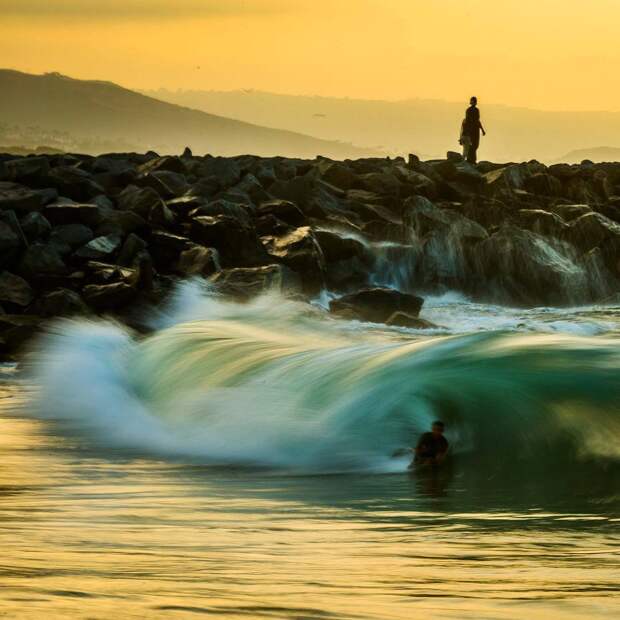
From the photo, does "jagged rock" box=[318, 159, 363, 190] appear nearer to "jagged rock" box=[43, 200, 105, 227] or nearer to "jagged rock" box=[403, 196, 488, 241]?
"jagged rock" box=[403, 196, 488, 241]

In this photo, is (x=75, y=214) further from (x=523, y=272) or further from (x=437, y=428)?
(x=437, y=428)

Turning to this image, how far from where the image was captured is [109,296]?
1944cm

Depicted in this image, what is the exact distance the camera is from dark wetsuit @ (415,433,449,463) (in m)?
10.3

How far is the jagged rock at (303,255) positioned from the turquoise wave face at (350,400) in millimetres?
5442

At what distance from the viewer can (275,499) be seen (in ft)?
29.7

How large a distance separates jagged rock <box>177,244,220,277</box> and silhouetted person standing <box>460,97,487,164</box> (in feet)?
51.5

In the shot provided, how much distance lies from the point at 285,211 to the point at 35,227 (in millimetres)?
5189

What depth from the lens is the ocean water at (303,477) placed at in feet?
19.1

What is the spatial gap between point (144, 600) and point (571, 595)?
1.77 metres

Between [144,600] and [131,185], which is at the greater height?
[131,185]

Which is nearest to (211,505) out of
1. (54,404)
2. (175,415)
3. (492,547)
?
(492,547)

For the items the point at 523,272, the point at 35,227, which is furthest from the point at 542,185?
the point at 35,227

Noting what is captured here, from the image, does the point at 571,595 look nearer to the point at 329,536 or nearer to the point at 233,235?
the point at 329,536

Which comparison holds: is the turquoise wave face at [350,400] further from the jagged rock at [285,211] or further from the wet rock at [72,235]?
the jagged rock at [285,211]
